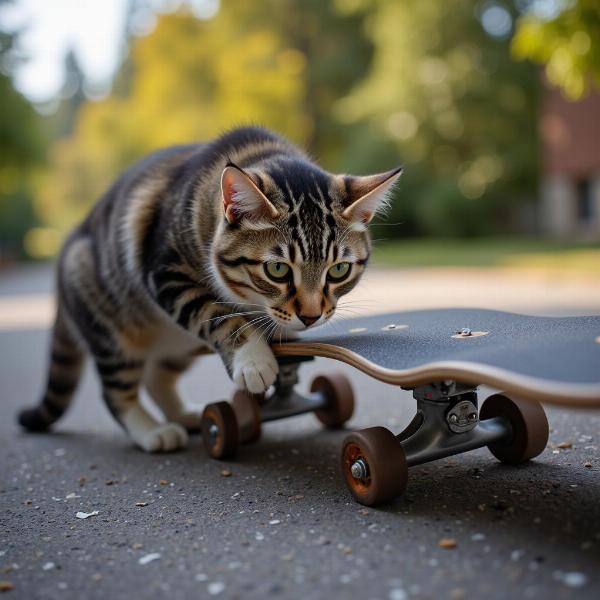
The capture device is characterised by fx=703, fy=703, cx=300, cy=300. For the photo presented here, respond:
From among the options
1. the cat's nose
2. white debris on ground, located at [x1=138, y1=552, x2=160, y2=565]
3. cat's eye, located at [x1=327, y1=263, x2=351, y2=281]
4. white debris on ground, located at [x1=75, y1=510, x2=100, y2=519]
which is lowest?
white debris on ground, located at [x1=75, y1=510, x2=100, y2=519]

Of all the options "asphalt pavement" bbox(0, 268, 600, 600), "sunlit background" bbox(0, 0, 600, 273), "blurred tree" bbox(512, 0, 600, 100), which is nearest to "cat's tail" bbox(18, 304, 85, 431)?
"asphalt pavement" bbox(0, 268, 600, 600)

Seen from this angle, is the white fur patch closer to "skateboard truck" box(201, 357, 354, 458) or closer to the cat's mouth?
"skateboard truck" box(201, 357, 354, 458)

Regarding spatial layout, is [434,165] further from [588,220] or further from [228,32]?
[228,32]

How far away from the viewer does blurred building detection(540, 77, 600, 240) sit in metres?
18.8

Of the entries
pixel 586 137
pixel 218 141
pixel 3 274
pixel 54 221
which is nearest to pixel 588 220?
pixel 586 137

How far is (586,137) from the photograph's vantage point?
18.9 metres

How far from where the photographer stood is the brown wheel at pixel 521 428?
7.99ft

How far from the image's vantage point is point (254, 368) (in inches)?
96.3

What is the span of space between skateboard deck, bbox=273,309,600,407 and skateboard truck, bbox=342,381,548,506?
0.60 ft

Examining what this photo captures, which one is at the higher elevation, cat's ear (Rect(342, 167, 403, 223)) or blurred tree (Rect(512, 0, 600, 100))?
blurred tree (Rect(512, 0, 600, 100))

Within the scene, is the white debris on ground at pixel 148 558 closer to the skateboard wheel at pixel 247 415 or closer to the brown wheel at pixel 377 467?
the brown wheel at pixel 377 467

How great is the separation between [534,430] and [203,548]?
1201 millimetres

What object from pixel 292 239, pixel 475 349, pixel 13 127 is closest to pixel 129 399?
pixel 292 239

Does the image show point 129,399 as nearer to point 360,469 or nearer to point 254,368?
point 254,368
